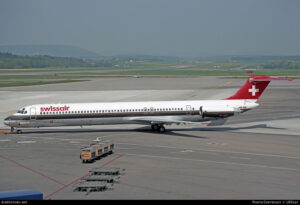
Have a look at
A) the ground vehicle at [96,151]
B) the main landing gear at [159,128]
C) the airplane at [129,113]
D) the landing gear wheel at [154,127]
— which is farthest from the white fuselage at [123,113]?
the ground vehicle at [96,151]

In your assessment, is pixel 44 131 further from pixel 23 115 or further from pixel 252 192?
pixel 252 192

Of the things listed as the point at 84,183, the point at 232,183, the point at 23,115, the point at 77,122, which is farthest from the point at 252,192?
the point at 23,115

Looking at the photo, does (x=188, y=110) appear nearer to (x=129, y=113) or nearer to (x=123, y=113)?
(x=129, y=113)

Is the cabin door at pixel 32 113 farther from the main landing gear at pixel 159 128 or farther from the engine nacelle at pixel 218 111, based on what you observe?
the engine nacelle at pixel 218 111

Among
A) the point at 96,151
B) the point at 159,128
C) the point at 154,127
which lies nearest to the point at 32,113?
the point at 154,127

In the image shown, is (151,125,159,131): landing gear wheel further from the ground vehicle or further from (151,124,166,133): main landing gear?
the ground vehicle

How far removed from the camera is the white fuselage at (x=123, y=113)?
39.4m

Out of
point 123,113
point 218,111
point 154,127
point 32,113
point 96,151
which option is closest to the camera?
point 96,151

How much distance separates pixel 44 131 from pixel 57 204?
→ 3167 cm

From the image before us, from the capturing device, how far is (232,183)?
21.6 metres

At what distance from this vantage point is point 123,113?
39.5 meters

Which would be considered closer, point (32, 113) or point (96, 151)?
point (96, 151)

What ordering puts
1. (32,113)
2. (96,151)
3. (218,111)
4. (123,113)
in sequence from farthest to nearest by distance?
(32,113)
(123,113)
(218,111)
(96,151)

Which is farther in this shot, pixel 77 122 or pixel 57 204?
pixel 77 122
